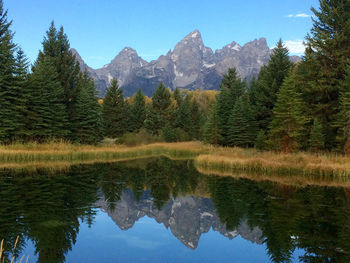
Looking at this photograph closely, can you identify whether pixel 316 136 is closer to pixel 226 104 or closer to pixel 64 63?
pixel 226 104

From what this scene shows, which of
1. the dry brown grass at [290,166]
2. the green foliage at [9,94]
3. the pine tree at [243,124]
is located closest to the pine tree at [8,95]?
the green foliage at [9,94]

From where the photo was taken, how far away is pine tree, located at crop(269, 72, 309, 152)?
92.1 ft

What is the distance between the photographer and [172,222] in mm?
10422

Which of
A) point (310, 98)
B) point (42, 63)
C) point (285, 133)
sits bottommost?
point (285, 133)

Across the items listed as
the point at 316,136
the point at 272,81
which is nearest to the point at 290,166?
the point at 316,136

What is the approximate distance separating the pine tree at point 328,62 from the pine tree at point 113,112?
32734 mm

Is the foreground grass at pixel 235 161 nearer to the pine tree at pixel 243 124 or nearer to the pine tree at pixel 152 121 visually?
the pine tree at pixel 243 124

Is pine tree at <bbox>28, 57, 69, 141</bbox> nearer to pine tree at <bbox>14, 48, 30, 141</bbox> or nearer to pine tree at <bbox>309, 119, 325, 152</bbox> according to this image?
pine tree at <bbox>14, 48, 30, 141</bbox>

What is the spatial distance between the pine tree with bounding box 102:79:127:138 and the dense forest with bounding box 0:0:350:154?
1098cm

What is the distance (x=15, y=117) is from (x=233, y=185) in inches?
998

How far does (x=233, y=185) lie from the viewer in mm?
16547

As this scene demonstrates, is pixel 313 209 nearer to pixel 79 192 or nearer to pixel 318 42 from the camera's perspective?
pixel 79 192

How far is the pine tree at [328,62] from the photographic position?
3028cm

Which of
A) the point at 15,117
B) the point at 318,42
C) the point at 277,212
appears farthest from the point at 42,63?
the point at 277,212
